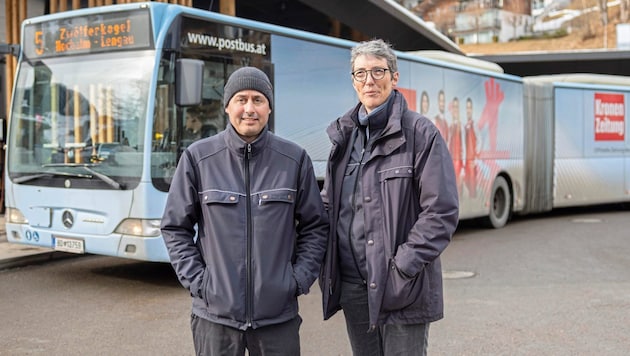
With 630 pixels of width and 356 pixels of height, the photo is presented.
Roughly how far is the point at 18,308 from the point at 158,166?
6.01 feet

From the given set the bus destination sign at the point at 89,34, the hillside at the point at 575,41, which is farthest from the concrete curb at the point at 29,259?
the hillside at the point at 575,41

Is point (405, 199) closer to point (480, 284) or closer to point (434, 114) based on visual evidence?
point (480, 284)

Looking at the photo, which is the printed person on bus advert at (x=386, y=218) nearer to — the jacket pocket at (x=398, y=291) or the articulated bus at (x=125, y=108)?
the jacket pocket at (x=398, y=291)

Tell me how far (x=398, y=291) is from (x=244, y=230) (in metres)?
0.69

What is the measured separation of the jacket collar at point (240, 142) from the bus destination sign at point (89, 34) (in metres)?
4.32

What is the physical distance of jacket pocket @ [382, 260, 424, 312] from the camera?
2.90 m

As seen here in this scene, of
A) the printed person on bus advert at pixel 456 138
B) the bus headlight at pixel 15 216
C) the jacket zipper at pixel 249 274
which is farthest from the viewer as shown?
the printed person on bus advert at pixel 456 138

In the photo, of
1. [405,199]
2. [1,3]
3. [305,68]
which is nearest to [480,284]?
[305,68]

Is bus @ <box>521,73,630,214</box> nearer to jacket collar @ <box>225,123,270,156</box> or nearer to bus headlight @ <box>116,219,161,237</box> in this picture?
bus headlight @ <box>116,219,161,237</box>

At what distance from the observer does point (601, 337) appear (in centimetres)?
541

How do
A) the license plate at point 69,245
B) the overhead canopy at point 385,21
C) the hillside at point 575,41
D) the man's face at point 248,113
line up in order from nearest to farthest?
1. the man's face at point 248,113
2. the license plate at point 69,245
3. the overhead canopy at point 385,21
4. the hillside at point 575,41

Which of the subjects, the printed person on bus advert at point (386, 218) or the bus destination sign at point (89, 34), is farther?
the bus destination sign at point (89, 34)

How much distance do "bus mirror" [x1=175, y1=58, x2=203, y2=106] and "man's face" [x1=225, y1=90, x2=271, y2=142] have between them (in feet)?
12.9

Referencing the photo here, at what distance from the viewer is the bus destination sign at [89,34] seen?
695cm
